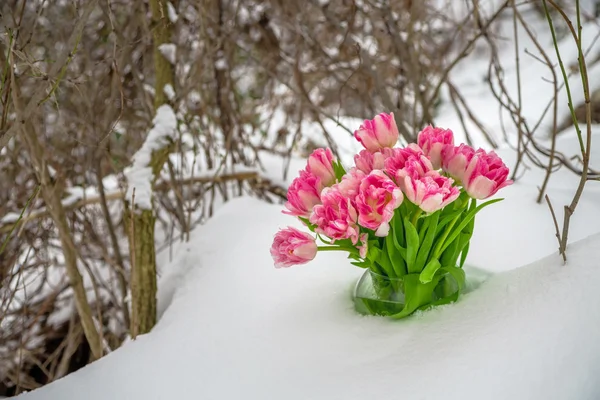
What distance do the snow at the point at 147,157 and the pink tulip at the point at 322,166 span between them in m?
0.49

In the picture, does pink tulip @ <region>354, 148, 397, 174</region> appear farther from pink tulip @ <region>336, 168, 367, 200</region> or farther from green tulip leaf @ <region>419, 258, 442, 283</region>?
green tulip leaf @ <region>419, 258, 442, 283</region>

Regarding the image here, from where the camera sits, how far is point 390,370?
27.4 inches

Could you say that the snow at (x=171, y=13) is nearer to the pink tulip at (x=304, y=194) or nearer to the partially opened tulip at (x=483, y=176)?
the pink tulip at (x=304, y=194)

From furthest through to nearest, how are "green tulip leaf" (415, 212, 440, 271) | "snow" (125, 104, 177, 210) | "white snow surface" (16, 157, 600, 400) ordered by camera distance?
"snow" (125, 104, 177, 210) → "green tulip leaf" (415, 212, 440, 271) → "white snow surface" (16, 157, 600, 400)

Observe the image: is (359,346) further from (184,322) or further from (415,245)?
(184,322)

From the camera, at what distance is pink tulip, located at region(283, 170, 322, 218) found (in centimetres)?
75

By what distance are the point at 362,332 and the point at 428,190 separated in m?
0.25

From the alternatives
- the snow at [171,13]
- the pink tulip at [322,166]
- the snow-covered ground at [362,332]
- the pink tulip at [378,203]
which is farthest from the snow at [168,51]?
the pink tulip at [378,203]

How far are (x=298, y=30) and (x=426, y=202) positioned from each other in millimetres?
1046

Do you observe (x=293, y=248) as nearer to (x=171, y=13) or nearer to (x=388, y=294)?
(x=388, y=294)

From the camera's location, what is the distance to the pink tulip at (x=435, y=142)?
0.76 m

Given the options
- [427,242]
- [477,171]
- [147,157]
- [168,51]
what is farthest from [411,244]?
[168,51]

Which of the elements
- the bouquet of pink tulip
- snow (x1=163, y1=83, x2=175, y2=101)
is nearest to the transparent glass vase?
the bouquet of pink tulip

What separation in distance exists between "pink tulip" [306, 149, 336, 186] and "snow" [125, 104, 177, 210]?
49cm
